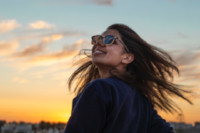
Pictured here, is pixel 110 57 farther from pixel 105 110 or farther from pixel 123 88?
pixel 105 110

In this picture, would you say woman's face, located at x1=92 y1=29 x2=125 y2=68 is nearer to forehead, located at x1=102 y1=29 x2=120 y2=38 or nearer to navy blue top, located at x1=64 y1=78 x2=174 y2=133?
forehead, located at x1=102 y1=29 x2=120 y2=38

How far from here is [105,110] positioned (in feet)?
8.72

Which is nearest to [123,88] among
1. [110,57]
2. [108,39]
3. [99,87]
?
[99,87]

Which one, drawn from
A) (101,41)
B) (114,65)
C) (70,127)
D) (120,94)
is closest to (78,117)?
(70,127)

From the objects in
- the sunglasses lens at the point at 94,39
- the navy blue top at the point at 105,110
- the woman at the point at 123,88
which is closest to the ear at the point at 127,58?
the woman at the point at 123,88

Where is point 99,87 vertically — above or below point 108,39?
below

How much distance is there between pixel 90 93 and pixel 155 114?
935 mm

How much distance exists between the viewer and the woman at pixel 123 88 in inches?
104

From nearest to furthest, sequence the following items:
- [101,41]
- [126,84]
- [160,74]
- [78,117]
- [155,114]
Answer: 1. [78,117]
2. [126,84]
3. [155,114]
4. [101,41]
5. [160,74]

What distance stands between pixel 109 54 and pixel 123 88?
67 centimetres

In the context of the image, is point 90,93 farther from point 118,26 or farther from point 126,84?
point 118,26

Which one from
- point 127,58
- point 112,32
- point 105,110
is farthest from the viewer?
point 112,32

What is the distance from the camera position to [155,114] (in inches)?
132

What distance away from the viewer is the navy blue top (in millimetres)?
2627
